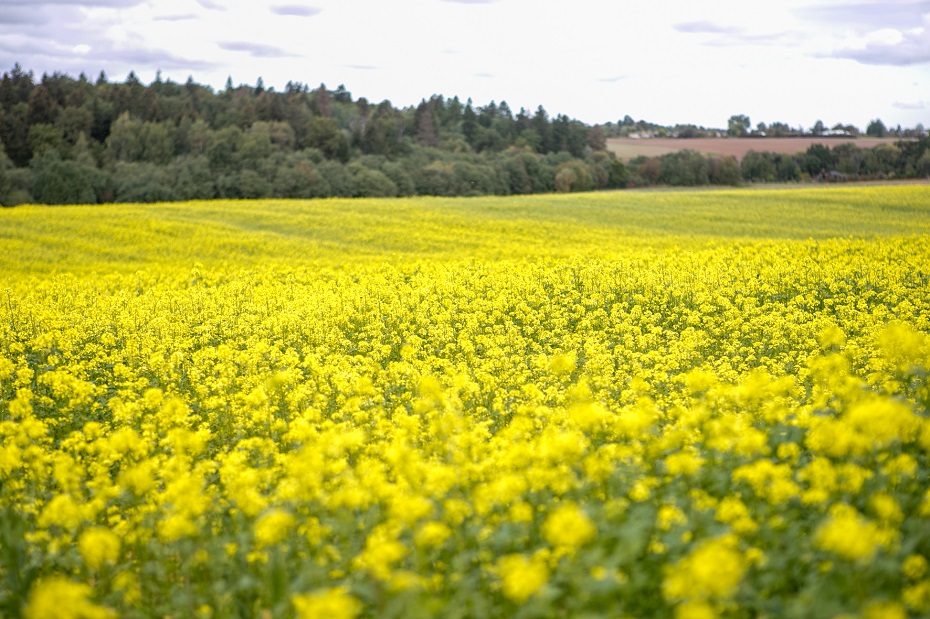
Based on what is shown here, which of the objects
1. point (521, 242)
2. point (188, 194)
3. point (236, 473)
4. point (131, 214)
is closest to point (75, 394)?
point (236, 473)

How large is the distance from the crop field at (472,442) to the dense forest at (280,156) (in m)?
35.6

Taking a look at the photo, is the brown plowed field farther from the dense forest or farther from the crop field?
the crop field

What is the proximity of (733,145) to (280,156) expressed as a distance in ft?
155

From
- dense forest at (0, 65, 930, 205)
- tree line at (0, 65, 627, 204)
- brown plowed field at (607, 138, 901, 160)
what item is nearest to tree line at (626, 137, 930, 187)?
dense forest at (0, 65, 930, 205)

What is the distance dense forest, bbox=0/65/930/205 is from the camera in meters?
58.1

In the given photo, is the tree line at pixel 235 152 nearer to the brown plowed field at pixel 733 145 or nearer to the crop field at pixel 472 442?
the brown plowed field at pixel 733 145

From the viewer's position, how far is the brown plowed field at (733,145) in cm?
8069

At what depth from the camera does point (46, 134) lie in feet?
213

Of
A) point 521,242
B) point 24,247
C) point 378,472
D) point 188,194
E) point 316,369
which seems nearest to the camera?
point 378,472

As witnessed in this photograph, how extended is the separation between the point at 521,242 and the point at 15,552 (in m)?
30.1

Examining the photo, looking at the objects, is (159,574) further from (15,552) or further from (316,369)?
(316,369)

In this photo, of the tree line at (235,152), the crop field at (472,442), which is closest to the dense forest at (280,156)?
the tree line at (235,152)

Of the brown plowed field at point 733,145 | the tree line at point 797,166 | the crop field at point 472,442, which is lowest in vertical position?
the crop field at point 472,442

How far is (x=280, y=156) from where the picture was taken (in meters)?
63.8
